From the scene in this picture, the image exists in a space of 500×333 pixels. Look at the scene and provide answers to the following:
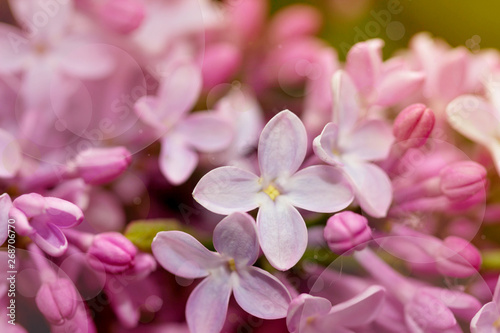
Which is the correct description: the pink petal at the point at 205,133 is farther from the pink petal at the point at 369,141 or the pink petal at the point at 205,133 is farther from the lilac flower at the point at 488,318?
the lilac flower at the point at 488,318

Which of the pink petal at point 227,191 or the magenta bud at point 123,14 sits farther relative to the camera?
the magenta bud at point 123,14

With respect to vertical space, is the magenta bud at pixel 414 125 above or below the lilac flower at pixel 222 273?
above

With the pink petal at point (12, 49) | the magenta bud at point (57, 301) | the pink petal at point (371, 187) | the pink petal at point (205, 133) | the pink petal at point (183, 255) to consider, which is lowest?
the magenta bud at point (57, 301)

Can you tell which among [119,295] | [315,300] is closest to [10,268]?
[119,295]

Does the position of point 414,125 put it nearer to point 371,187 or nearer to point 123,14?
point 371,187

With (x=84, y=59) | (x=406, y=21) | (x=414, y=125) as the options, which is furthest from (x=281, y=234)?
(x=406, y=21)

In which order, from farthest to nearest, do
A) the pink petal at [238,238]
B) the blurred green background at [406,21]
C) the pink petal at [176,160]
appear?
the blurred green background at [406,21] < the pink petal at [176,160] < the pink petal at [238,238]

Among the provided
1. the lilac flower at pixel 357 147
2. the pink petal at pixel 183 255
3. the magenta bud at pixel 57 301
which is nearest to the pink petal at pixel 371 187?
the lilac flower at pixel 357 147

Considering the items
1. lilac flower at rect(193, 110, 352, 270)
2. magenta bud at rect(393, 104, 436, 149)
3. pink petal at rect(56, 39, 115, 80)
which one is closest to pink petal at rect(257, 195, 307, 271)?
lilac flower at rect(193, 110, 352, 270)
